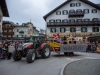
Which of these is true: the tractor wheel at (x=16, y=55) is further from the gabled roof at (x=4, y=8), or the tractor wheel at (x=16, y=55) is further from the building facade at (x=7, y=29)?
the building facade at (x=7, y=29)

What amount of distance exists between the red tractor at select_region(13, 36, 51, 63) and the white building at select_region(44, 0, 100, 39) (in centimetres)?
3049

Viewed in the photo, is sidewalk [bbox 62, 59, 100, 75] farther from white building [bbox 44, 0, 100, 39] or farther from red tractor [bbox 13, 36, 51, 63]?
white building [bbox 44, 0, 100, 39]

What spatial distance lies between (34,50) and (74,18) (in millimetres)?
34413

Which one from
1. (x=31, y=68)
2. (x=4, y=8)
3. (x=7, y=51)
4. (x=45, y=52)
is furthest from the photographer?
(x=4, y=8)

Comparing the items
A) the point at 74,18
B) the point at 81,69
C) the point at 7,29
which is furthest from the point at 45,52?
the point at 7,29

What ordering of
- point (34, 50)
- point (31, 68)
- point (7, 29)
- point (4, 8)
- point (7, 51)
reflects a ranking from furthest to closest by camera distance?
point (7, 29), point (4, 8), point (7, 51), point (34, 50), point (31, 68)

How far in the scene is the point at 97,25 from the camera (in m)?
44.5

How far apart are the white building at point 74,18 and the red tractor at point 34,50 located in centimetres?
3049

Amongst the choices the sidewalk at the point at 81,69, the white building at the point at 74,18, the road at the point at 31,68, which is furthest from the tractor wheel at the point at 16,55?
the white building at the point at 74,18

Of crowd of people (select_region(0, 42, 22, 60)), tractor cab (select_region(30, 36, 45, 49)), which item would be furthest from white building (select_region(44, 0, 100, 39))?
tractor cab (select_region(30, 36, 45, 49))

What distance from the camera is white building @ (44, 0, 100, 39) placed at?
4453 centimetres

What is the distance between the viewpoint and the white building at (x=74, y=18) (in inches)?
1753

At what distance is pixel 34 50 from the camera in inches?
504

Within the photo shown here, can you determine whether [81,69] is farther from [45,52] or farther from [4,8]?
[4,8]
